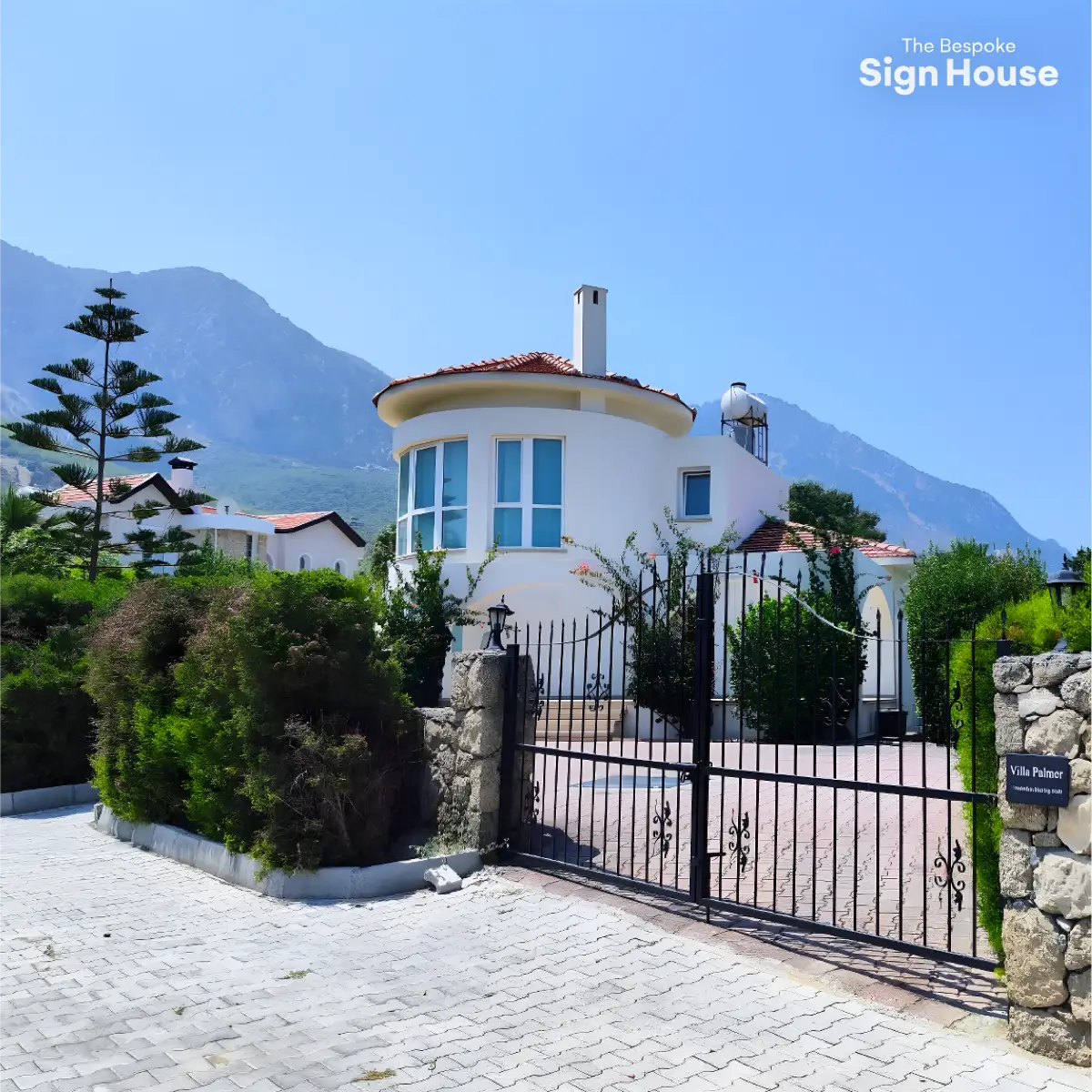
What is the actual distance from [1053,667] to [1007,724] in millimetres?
352

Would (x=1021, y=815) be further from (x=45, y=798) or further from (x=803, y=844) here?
(x=45, y=798)

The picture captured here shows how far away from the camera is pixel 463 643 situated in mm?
18469

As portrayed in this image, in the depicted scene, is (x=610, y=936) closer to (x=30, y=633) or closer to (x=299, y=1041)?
(x=299, y=1041)

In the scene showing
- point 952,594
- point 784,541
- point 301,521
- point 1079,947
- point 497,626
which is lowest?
point 1079,947

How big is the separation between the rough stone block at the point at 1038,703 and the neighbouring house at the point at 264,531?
3665 cm

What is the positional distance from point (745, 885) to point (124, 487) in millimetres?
16795

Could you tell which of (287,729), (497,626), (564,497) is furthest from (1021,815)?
(564,497)

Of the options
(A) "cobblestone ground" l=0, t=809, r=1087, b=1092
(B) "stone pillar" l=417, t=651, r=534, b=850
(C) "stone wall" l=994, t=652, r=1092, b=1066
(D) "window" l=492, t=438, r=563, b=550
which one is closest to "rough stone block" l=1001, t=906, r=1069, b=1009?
(C) "stone wall" l=994, t=652, r=1092, b=1066

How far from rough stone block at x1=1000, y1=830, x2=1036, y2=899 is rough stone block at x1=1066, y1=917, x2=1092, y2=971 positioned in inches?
9.3

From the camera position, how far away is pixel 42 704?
11.7m

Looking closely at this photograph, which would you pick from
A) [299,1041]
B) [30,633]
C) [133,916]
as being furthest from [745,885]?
[30,633]

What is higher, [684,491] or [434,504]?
[684,491]

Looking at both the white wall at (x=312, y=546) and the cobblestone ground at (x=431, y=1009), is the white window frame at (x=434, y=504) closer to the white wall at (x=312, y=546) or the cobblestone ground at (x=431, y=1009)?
the cobblestone ground at (x=431, y=1009)

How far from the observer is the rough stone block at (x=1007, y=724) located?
14.6 feet
